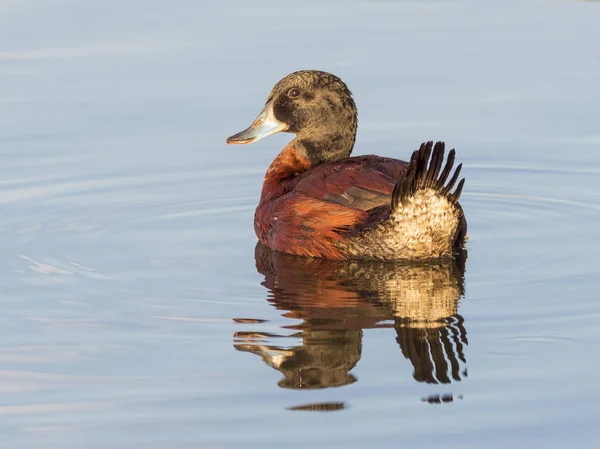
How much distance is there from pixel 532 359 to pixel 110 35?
8.09 m

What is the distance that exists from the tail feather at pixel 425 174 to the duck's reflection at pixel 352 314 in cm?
49

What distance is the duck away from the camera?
7.66m

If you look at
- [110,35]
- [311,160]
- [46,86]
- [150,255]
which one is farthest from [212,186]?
[110,35]

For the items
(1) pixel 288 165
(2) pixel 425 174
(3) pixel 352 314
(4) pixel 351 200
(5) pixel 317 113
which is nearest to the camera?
(3) pixel 352 314

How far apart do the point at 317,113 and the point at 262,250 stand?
107 cm

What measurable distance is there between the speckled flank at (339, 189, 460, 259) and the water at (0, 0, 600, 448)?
16cm

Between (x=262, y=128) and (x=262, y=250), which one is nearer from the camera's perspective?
(x=262, y=250)

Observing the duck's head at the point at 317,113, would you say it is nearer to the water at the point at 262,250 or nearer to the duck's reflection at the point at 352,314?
the water at the point at 262,250

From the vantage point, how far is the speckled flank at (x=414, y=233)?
7695 millimetres

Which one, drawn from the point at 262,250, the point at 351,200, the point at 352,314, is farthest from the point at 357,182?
the point at 352,314

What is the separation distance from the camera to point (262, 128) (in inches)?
361

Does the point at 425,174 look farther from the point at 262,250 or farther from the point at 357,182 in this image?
the point at 262,250

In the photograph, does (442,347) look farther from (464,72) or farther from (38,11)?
(38,11)

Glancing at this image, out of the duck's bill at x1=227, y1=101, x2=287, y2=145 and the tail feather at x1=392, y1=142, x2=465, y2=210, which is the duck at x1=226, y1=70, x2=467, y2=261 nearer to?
the tail feather at x1=392, y1=142, x2=465, y2=210
